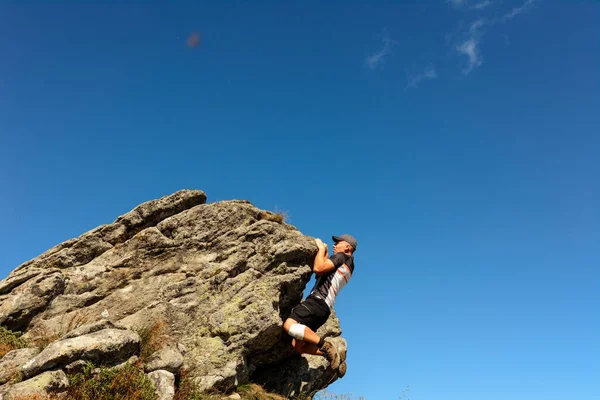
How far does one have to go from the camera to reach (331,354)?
1426 cm

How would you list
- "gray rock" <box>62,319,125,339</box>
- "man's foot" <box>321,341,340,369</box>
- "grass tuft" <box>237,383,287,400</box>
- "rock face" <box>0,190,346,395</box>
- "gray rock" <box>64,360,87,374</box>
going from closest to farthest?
1. "gray rock" <box>64,360,87,374</box>
2. "gray rock" <box>62,319,125,339</box>
3. "grass tuft" <box>237,383,287,400</box>
4. "rock face" <box>0,190,346,395</box>
5. "man's foot" <box>321,341,340,369</box>

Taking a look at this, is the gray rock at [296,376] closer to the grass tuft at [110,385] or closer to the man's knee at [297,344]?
the man's knee at [297,344]

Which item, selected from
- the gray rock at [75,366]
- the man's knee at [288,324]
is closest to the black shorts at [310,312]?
the man's knee at [288,324]

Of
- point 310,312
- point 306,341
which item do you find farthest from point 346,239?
point 306,341

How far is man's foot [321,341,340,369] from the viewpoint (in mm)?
14148

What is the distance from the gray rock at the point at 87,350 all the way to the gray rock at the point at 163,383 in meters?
0.92

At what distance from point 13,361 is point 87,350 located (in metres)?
1.96

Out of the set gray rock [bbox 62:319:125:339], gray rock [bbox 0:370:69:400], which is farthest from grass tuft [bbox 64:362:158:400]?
gray rock [bbox 62:319:125:339]

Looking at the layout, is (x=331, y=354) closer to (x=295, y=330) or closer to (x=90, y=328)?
(x=295, y=330)

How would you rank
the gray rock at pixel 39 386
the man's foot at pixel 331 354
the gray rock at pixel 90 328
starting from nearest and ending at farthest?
the gray rock at pixel 39 386 → the gray rock at pixel 90 328 → the man's foot at pixel 331 354

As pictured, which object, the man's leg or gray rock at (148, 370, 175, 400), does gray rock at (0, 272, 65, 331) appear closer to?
gray rock at (148, 370, 175, 400)

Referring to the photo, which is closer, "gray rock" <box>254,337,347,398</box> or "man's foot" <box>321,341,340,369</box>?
"gray rock" <box>254,337,347,398</box>

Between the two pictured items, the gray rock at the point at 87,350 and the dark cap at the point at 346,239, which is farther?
the dark cap at the point at 346,239

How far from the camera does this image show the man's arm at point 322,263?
535 inches
